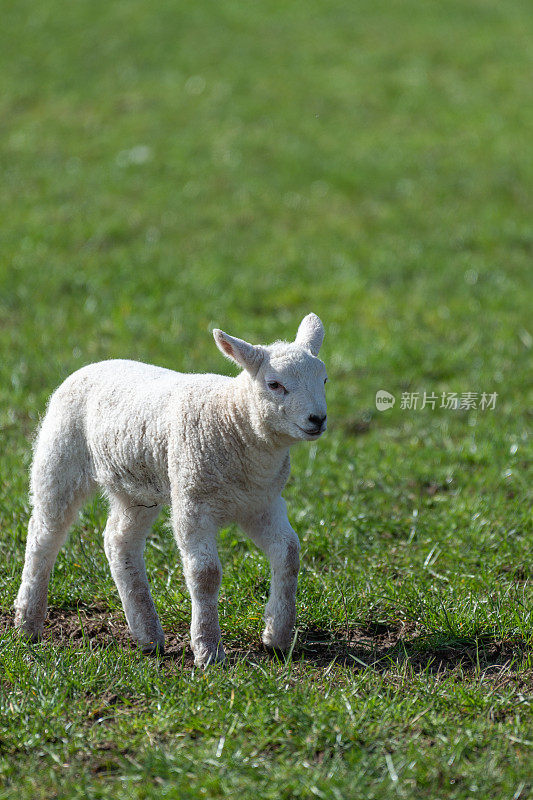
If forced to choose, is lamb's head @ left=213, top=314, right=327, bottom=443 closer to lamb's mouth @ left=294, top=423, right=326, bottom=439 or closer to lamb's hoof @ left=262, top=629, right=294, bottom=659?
lamb's mouth @ left=294, top=423, right=326, bottom=439

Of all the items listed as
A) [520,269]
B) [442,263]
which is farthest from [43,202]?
[520,269]

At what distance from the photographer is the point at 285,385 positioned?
379 centimetres

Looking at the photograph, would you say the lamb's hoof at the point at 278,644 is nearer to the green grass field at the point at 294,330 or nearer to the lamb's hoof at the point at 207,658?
the green grass field at the point at 294,330

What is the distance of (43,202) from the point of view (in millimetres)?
11477

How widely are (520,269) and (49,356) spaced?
16.6 feet

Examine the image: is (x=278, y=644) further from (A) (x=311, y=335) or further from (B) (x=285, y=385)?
(A) (x=311, y=335)

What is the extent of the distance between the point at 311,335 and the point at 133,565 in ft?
4.44

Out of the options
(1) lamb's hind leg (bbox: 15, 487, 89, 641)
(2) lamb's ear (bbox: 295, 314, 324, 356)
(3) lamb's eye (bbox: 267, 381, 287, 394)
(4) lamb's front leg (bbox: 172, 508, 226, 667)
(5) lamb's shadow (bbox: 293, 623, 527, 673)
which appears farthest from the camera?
(1) lamb's hind leg (bbox: 15, 487, 89, 641)

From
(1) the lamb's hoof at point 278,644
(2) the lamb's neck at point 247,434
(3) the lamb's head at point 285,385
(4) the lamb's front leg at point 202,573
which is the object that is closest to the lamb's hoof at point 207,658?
(4) the lamb's front leg at point 202,573

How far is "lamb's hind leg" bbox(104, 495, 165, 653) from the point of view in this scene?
4.33 metres

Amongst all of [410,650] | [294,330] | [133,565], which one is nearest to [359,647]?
[410,650]

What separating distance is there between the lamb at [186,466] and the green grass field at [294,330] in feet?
0.85

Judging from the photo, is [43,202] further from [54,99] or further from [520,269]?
[520,269]

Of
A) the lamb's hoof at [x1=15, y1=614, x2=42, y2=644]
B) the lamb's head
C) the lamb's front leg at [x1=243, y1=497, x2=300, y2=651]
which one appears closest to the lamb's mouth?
the lamb's head
